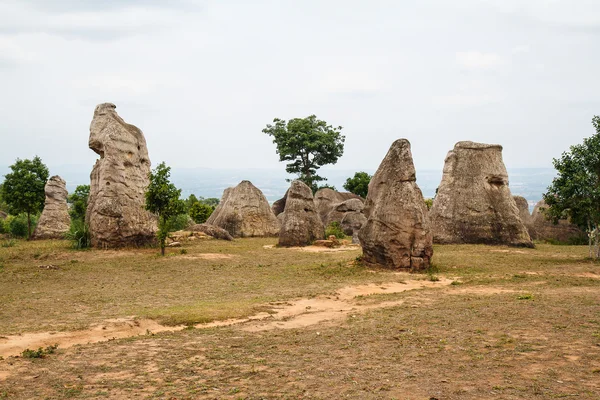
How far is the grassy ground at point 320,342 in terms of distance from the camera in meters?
7.30

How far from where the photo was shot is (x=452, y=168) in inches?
1142

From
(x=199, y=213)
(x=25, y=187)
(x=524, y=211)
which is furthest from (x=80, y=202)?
(x=524, y=211)

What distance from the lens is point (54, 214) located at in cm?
3353

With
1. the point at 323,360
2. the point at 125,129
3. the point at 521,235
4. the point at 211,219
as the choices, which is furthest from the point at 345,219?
the point at 323,360

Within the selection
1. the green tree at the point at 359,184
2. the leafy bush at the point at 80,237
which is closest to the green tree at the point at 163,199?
the leafy bush at the point at 80,237

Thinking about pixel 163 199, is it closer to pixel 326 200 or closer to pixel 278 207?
pixel 326 200

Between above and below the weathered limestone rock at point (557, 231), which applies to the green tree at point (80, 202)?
above

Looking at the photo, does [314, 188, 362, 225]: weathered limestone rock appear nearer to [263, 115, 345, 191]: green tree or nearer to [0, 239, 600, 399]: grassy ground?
[263, 115, 345, 191]: green tree

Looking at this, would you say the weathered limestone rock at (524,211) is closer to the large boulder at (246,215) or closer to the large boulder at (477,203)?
the large boulder at (477,203)

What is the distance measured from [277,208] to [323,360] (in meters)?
41.1

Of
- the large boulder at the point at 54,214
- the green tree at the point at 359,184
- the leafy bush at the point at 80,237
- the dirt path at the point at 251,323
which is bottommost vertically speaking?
the dirt path at the point at 251,323

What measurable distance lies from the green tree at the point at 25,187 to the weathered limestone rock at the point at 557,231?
2941cm

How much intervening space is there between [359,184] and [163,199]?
33.2 metres

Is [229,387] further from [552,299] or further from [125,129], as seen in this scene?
[125,129]
